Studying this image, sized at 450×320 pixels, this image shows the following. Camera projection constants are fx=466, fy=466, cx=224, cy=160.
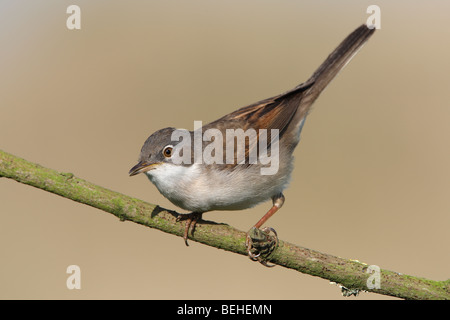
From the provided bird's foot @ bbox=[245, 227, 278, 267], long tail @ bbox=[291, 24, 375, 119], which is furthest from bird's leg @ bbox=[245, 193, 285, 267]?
long tail @ bbox=[291, 24, 375, 119]

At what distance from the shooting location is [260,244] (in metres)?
3.31

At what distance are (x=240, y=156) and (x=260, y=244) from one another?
3.74 ft

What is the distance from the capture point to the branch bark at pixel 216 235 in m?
3.20

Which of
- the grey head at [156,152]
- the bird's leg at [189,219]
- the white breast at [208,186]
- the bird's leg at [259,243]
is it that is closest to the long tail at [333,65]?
the white breast at [208,186]

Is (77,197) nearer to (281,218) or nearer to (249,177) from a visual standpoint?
(249,177)

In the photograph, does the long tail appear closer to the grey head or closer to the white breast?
the white breast

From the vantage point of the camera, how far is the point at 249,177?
417 centimetres

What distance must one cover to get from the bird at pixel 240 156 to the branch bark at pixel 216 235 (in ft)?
0.41

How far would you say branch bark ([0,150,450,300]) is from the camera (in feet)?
10.5

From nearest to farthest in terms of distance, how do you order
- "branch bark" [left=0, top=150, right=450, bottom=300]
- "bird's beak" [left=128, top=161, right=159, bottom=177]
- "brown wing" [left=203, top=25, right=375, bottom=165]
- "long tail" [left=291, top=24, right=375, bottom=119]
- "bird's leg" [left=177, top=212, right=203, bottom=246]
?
"branch bark" [left=0, top=150, right=450, bottom=300] → "bird's leg" [left=177, top=212, right=203, bottom=246] → "bird's beak" [left=128, top=161, right=159, bottom=177] → "brown wing" [left=203, top=25, right=375, bottom=165] → "long tail" [left=291, top=24, right=375, bottom=119]

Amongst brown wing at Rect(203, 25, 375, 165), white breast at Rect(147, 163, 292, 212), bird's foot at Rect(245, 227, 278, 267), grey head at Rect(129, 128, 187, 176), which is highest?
brown wing at Rect(203, 25, 375, 165)

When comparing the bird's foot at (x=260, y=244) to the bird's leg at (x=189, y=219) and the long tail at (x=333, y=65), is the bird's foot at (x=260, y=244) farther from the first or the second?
the long tail at (x=333, y=65)

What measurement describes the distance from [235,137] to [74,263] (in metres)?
5.15

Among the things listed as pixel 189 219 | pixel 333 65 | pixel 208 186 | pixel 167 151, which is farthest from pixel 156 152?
pixel 333 65
